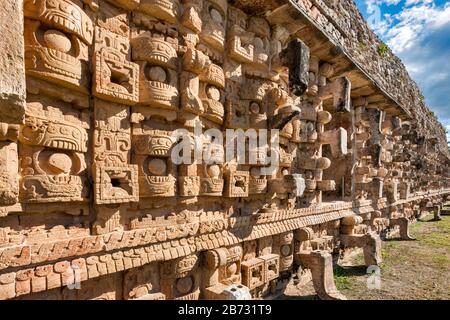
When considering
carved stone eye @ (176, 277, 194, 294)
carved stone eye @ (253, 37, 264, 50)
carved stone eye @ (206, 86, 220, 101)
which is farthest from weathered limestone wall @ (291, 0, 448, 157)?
carved stone eye @ (176, 277, 194, 294)

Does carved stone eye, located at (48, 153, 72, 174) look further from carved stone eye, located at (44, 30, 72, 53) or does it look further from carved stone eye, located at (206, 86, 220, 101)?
carved stone eye, located at (206, 86, 220, 101)

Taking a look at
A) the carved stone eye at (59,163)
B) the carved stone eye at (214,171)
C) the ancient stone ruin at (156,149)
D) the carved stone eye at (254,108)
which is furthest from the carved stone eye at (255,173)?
the carved stone eye at (59,163)

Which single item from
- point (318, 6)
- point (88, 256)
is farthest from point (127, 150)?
point (318, 6)

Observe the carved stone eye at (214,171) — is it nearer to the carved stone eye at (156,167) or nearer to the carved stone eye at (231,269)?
the carved stone eye at (156,167)

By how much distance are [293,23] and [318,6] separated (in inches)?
→ 68.1

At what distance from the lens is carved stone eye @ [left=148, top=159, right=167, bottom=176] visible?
2.68 meters

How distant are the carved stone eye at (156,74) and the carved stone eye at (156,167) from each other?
0.89 meters

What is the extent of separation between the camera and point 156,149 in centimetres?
264

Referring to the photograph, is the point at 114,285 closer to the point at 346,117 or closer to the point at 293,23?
the point at 293,23

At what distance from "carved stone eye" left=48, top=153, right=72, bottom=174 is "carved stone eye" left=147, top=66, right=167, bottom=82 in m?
1.17

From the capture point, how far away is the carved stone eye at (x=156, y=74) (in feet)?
8.92

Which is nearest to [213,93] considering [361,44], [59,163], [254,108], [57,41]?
[254,108]

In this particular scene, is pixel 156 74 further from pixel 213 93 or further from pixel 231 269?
pixel 231 269

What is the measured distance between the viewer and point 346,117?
645 cm
